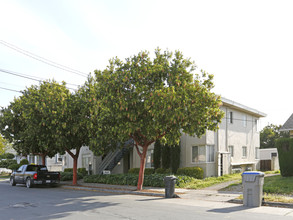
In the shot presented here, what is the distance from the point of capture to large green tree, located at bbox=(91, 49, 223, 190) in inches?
604

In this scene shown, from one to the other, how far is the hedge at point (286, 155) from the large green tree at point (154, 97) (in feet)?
18.0

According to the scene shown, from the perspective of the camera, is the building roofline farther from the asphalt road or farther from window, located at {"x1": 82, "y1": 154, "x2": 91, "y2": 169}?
window, located at {"x1": 82, "y1": 154, "x2": 91, "y2": 169}

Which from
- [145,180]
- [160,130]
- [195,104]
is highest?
[195,104]

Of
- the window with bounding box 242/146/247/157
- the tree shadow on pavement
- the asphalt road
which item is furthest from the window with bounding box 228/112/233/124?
the tree shadow on pavement

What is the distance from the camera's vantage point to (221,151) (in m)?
24.8

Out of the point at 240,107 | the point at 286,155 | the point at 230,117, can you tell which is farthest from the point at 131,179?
the point at 240,107

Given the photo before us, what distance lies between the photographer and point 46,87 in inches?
891

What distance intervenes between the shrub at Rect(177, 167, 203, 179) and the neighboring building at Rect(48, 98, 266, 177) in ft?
3.08

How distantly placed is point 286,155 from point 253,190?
861 centimetres

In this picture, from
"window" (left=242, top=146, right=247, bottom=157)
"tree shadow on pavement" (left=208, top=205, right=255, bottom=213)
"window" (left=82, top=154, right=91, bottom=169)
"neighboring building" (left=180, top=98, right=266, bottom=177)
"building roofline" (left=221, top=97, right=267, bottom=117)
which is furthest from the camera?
"window" (left=82, top=154, right=91, bottom=169)

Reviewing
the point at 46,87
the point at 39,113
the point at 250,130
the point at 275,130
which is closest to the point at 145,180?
the point at 39,113

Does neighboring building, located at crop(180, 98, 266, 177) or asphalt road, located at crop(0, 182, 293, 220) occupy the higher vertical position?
neighboring building, located at crop(180, 98, 266, 177)

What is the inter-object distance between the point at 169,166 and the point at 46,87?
431 inches

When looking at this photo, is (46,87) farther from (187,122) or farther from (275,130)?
(275,130)
